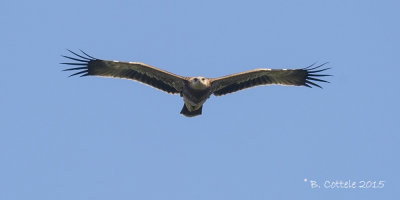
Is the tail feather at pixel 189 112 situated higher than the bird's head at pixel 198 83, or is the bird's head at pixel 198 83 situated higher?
the bird's head at pixel 198 83

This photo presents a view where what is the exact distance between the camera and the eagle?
2142 cm

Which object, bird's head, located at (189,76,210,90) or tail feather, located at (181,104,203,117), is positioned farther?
tail feather, located at (181,104,203,117)

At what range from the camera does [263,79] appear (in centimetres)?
2269

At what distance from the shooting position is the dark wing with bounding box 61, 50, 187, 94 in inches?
854

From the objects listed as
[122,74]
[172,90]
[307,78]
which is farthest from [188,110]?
[307,78]

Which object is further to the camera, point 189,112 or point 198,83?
point 189,112

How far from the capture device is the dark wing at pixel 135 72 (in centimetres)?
2169

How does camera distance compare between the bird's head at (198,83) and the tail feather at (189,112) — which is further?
the tail feather at (189,112)

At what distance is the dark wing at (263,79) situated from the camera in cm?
2219

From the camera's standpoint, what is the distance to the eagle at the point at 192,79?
70.3 ft

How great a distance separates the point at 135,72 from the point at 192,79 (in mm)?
1941

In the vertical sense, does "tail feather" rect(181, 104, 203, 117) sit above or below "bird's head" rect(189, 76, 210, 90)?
below

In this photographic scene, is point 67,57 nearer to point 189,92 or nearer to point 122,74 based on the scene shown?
point 122,74

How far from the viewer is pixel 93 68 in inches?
859
